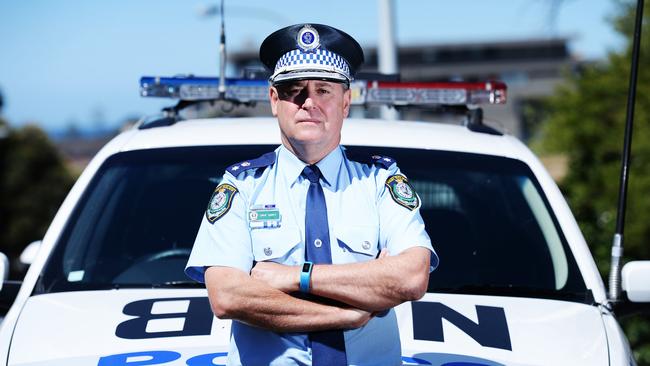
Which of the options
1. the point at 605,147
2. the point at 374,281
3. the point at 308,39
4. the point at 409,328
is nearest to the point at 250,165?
the point at 308,39

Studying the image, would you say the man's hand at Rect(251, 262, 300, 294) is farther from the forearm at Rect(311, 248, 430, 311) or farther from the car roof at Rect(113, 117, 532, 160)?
the car roof at Rect(113, 117, 532, 160)

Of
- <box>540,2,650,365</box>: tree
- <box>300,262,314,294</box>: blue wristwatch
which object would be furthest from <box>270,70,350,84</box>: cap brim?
<box>540,2,650,365</box>: tree

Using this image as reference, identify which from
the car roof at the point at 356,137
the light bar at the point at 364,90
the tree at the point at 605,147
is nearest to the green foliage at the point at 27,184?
the tree at the point at 605,147

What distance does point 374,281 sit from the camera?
8.02ft

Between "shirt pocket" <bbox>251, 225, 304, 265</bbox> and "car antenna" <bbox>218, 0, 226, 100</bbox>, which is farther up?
"car antenna" <bbox>218, 0, 226, 100</bbox>

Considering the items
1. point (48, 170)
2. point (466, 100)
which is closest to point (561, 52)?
point (48, 170)

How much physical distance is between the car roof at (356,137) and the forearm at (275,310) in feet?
5.05

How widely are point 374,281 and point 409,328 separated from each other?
2.42 ft

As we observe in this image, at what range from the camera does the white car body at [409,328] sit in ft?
9.77

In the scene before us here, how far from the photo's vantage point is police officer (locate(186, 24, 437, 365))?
2445 millimetres

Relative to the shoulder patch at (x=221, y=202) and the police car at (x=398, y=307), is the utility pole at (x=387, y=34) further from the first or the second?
the shoulder patch at (x=221, y=202)

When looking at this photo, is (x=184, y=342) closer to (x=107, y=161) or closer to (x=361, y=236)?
(x=361, y=236)

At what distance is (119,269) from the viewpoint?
3.76 metres

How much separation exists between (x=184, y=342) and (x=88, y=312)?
0.42m
